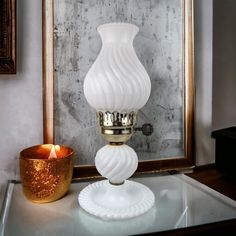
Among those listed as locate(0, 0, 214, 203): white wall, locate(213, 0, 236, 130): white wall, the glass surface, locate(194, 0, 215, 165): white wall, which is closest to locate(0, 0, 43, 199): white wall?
locate(0, 0, 214, 203): white wall

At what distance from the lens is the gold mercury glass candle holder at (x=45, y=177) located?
591 millimetres

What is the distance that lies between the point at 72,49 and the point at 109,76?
0.80 feet

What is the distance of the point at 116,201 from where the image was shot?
594 millimetres

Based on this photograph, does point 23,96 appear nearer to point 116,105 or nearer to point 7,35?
point 7,35

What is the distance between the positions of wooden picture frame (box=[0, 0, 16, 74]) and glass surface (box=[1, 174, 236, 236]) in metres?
0.33

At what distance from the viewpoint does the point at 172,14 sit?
82 cm

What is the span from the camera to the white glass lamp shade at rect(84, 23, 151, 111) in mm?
542

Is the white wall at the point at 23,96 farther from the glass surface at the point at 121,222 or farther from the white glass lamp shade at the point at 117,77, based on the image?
the white glass lamp shade at the point at 117,77

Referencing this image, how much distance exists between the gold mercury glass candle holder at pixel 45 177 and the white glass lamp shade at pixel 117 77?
6.6 inches

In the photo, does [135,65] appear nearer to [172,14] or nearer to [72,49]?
[72,49]

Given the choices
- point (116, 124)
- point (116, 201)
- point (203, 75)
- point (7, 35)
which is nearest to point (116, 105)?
point (116, 124)

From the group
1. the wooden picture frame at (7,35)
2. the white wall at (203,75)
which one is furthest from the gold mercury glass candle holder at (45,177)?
the white wall at (203,75)

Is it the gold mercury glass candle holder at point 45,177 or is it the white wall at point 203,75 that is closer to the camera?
the gold mercury glass candle holder at point 45,177

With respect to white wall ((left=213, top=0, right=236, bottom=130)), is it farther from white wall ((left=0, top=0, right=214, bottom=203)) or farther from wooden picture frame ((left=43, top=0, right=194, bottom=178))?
white wall ((left=0, top=0, right=214, bottom=203))
